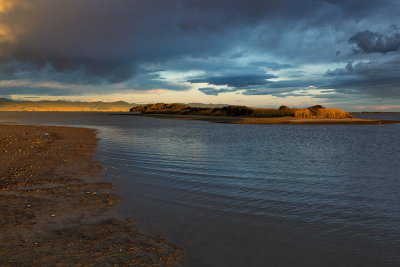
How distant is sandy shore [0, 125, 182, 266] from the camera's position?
6.56 meters

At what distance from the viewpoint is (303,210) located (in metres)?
10.2

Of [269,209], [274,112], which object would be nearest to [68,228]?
[269,209]

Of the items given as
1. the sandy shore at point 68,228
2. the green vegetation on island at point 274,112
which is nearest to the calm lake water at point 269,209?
the sandy shore at point 68,228

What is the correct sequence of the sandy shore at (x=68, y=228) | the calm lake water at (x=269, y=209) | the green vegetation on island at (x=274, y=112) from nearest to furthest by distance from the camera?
the sandy shore at (x=68, y=228), the calm lake water at (x=269, y=209), the green vegetation on island at (x=274, y=112)

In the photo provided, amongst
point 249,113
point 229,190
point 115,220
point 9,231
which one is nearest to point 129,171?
point 229,190

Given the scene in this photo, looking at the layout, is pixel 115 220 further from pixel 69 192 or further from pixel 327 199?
pixel 327 199

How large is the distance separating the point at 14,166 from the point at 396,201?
62.4ft

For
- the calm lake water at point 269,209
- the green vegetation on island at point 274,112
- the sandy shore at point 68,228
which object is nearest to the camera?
the sandy shore at point 68,228

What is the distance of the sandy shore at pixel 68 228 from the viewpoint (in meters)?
6.56

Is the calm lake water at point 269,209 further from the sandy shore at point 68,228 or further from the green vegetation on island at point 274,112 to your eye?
→ the green vegetation on island at point 274,112

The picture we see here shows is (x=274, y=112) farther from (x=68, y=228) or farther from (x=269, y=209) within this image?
(x=68, y=228)

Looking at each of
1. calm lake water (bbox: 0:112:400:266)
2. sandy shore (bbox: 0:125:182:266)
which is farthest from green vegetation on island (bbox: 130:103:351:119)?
sandy shore (bbox: 0:125:182:266)

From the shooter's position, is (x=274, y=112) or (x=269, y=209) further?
(x=274, y=112)

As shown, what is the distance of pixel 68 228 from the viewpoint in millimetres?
8391
